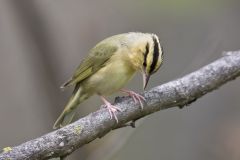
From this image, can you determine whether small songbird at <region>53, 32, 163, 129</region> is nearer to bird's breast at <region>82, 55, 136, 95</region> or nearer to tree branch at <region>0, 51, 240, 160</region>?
bird's breast at <region>82, 55, 136, 95</region>

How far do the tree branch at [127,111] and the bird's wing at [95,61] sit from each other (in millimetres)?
Result: 913

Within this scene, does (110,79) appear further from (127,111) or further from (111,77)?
(127,111)

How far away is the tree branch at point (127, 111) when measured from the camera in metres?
5.38

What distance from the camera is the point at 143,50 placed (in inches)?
277

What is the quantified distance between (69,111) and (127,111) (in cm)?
104

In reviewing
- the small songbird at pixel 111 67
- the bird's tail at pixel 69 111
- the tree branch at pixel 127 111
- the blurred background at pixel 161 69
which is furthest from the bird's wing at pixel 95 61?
the blurred background at pixel 161 69

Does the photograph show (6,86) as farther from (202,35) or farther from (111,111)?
(111,111)

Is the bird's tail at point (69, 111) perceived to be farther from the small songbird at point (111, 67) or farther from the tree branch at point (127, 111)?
the tree branch at point (127, 111)

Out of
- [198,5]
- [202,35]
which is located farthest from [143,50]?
[202,35]

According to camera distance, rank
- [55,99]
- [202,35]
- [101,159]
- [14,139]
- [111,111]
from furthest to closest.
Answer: [202,35], [14,139], [55,99], [101,159], [111,111]

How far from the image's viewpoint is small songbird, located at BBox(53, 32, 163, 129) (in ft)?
22.7

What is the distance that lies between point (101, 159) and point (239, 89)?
4181mm

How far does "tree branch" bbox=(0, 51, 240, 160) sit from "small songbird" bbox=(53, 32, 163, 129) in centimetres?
48

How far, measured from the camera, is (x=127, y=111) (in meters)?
6.15
